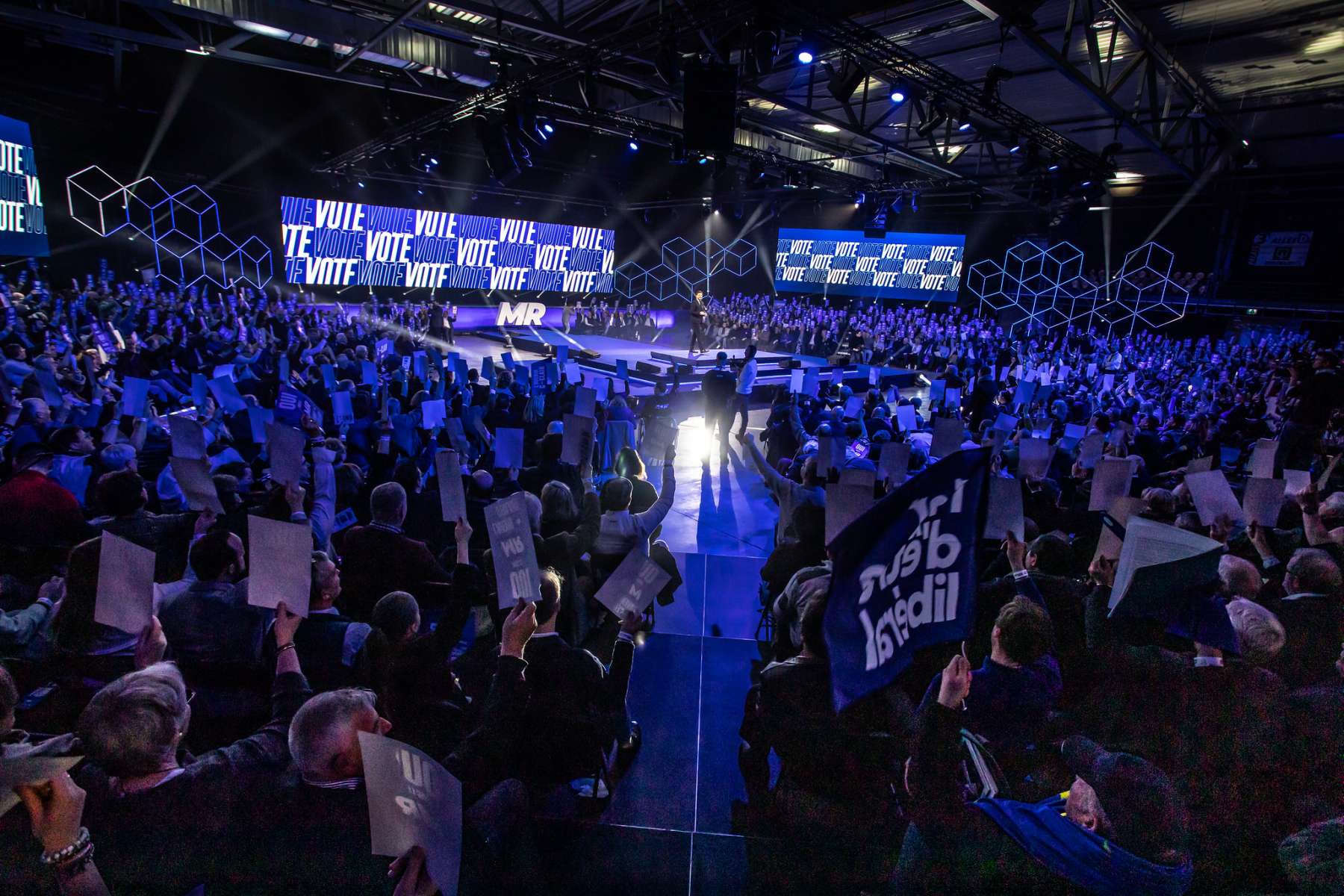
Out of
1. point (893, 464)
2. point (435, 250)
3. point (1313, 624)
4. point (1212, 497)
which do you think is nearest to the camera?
point (1313, 624)

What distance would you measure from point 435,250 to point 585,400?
16.3 metres

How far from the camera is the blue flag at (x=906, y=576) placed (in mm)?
1583

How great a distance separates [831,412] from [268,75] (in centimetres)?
1575

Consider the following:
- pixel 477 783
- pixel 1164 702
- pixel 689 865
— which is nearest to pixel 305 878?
pixel 477 783

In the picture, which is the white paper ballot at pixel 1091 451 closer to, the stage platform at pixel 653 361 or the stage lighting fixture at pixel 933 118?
the stage lighting fixture at pixel 933 118

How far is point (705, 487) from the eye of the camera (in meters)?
7.53

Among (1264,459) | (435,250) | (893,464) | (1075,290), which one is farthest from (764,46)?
(435,250)

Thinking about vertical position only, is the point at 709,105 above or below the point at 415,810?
above

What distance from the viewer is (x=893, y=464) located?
432cm

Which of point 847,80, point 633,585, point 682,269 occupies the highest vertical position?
point 682,269

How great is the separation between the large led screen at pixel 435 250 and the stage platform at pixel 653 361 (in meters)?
2.04

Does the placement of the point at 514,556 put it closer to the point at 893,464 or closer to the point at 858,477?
the point at 858,477

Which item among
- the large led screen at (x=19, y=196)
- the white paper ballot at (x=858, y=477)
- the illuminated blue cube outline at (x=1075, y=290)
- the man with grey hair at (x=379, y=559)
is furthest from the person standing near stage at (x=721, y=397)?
the illuminated blue cube outline at (x=1075, y=290)

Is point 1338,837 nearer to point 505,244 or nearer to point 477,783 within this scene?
point 477,783
